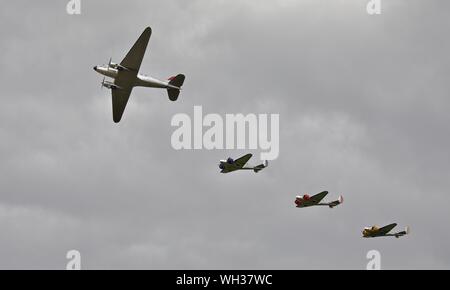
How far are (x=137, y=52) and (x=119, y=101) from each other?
12298 millimetres

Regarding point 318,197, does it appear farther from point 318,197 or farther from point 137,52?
point 137,52

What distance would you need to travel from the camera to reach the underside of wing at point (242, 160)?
15088 cm

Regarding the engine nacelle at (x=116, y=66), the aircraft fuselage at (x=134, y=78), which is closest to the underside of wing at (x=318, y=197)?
the aircraft fuselage at (x=134, y=78)

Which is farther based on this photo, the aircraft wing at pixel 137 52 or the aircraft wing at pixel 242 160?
the aircraft wing at pixel 137 52

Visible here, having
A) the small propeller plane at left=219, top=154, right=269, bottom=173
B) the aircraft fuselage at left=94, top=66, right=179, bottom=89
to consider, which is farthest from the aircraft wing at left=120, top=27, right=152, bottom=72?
the small propeller plane at left=219, top=154, right=269, bottom=173

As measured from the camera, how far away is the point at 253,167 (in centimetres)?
15625

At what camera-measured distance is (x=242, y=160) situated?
152 metres

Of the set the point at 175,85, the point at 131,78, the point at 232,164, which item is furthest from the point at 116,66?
the point at 232,164

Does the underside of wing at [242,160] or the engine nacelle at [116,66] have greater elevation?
the engine nacelle at [116,66]

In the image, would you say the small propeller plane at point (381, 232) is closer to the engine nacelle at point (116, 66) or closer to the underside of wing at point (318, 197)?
the underside of wing at point (318, 197)

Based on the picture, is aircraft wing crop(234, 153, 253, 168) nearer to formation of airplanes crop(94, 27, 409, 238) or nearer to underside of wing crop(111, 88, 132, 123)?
formation of airplanes crop(94, 27, 409, 238)

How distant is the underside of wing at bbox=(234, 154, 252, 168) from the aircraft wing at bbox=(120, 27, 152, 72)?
21.2 m
